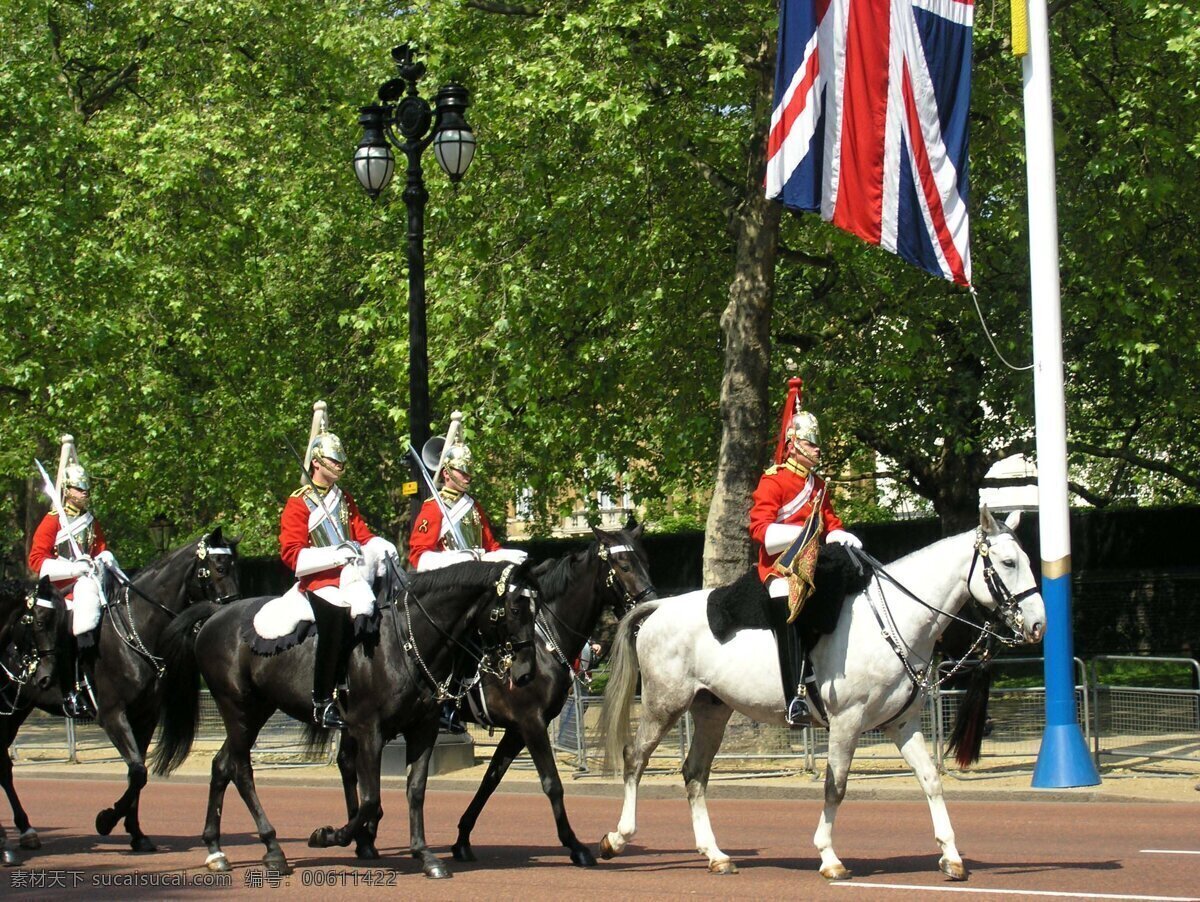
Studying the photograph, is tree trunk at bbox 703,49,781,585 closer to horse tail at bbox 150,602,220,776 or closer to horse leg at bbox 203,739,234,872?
horse tail at bbox 150,602,220,776

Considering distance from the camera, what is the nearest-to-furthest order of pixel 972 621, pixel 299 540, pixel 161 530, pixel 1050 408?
pixel 972 621
pixel 299 540
pixel 1050 408
pixel 161 530

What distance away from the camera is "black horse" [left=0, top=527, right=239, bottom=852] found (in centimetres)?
1406

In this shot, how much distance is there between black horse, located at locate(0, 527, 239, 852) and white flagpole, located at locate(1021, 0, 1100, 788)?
285 inches

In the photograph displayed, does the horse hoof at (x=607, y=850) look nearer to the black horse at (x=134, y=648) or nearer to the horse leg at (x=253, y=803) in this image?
the horse leg at (x=253, y=803)

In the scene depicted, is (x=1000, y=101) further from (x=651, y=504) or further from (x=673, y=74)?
(x=651, y=504)

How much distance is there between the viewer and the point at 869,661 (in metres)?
11.1

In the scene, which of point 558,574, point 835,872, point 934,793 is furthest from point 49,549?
point 934,793

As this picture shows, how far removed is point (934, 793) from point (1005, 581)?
1.38 m

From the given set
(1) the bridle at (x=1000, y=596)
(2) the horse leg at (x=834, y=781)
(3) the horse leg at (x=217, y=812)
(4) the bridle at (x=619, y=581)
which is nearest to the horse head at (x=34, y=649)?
(3) the horse leg at (x=217, y=812)

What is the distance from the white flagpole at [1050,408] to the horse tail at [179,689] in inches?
293

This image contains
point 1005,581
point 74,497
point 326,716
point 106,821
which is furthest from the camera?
point 74,497

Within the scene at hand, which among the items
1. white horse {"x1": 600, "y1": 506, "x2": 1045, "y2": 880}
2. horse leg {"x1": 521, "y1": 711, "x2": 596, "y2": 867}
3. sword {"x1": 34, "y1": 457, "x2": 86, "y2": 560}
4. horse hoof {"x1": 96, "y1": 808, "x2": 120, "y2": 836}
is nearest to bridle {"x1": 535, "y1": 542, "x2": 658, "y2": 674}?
horse leg {"x1": 521, "y1": 711, "x2": 596, "y2": 867}

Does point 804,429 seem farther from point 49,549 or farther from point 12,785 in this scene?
point 49,549

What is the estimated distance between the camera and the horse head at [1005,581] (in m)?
10.9
